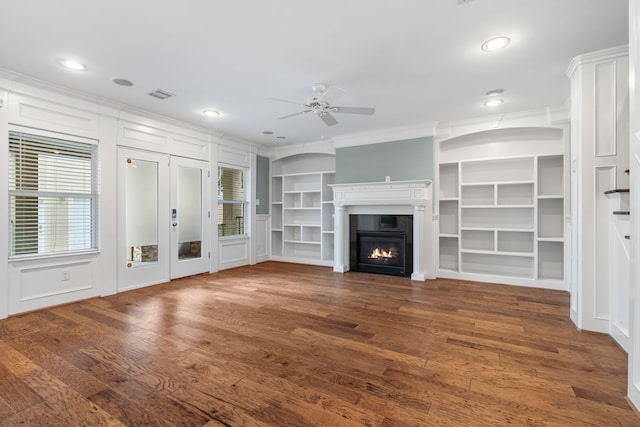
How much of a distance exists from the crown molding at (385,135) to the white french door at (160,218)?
8.92ft

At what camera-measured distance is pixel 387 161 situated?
5.51 metres

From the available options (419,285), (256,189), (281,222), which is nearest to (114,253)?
(256,189)

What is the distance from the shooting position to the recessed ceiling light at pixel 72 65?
2970mm

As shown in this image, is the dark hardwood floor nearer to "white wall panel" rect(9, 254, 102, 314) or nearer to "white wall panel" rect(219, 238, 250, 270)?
"white wall panel" rect(9, 254, 102, 314)

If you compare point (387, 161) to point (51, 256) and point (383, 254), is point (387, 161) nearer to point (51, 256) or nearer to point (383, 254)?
point (383, 254)

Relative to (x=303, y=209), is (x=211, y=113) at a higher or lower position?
higher

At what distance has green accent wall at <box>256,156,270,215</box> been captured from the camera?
6684 millimetres

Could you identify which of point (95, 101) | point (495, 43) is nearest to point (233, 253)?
point (95, 101)

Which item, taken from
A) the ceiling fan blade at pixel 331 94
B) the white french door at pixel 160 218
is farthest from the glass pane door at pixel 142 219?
the ceiling fan blade at pixel 331 94

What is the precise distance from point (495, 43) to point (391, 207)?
3.07m

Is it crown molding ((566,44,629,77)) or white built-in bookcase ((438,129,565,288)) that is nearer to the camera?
crown molding ((566,44,629,77))

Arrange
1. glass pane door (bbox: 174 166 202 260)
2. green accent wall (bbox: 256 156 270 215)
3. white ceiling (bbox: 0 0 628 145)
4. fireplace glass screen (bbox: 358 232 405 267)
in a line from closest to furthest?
white ceiling (bbox: 0 0 628 145)
glass pane door (bbox: 174 166 202 260)
fireplace glass screen (bbox: 358 232 405 267)
green accent wall (bbox: 256 156 270 215)

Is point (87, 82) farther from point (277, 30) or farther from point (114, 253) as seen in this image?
point (277, 30)

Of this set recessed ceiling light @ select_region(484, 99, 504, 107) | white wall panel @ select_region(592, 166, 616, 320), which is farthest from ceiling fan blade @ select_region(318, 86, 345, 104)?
white wall panel @ select_region(592, 166, 616, 320)
